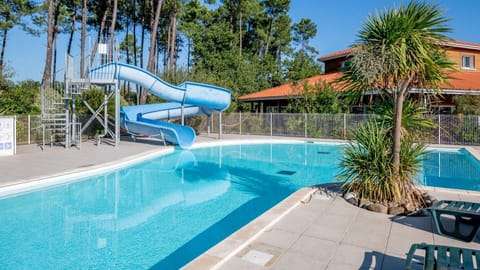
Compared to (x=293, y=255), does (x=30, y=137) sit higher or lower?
higher

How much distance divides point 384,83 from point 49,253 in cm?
589

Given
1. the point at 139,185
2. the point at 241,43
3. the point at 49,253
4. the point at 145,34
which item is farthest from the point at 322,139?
the point at 145,34

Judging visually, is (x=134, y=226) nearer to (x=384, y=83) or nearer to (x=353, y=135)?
(x=353, y=135)

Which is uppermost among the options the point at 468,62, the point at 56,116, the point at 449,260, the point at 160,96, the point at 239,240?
the point at 468,62

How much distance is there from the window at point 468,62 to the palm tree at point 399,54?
64.1 feet

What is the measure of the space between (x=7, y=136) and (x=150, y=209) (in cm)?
834

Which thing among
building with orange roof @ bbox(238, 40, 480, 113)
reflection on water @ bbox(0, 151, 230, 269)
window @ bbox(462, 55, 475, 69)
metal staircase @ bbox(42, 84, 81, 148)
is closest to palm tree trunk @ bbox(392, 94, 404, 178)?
reflection on water @ bbox(0, 151, 230, 269)

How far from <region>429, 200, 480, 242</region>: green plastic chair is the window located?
21.3 m

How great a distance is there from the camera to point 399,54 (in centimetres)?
512

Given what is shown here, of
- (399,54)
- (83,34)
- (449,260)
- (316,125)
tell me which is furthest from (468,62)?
(83,34)

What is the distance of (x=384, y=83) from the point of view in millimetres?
5668

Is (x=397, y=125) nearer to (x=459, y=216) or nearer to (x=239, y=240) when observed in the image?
(x=459, y=216)

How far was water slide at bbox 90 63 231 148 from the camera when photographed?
13.8 m

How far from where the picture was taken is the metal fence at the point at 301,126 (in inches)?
604
